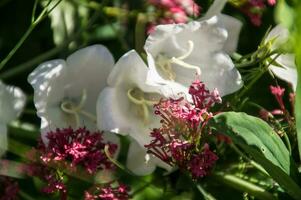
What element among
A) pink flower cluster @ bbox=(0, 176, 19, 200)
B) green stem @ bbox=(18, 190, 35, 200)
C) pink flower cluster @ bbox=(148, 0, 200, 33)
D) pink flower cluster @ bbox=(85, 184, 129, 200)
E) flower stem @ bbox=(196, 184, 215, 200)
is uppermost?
pink flower cluster @ bbox=(148, 0, 200, 33)

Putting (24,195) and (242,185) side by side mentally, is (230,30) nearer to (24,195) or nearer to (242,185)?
(242,185)

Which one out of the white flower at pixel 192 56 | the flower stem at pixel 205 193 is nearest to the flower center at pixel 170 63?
the white flower at pixel 192 56

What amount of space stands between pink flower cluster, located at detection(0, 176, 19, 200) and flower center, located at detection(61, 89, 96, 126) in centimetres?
→ 9

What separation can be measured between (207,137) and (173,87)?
0.06 meters

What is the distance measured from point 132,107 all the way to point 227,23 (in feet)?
0.46

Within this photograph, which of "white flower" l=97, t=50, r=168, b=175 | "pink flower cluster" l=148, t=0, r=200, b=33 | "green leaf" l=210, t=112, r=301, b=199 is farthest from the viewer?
"pink flower cluster" l=148, t=0, r=200, b=33

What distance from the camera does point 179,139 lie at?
2.18 feet

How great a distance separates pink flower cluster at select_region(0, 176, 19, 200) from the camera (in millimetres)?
748

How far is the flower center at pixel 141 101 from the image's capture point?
0.76m

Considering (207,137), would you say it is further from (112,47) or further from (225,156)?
(112,47)

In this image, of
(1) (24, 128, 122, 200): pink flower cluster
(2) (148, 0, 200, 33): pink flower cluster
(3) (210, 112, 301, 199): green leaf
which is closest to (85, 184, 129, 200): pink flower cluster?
(1) (24, 128, 122, 200): pink flower cluster

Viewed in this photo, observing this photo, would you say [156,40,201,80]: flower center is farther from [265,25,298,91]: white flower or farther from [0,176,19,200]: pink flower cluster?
[0,176,19,200]: pink flower cluster

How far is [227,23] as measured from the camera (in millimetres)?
820

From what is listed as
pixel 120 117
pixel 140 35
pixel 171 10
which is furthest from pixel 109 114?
pixel 171 10
